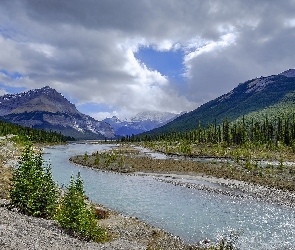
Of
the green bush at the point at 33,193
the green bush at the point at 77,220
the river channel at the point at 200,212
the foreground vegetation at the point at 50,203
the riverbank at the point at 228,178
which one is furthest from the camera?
the riverbank at the point at 228,178

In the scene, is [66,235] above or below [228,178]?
above

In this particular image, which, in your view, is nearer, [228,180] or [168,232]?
[168,232]

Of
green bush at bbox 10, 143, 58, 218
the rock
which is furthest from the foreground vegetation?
the rock

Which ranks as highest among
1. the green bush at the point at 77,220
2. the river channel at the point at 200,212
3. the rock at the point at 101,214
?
the green bush at the point at 77,220

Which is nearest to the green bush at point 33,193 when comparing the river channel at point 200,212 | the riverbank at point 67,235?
the riverbank at point 67,235

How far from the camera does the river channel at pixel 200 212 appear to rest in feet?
91.0

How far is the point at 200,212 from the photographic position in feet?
116

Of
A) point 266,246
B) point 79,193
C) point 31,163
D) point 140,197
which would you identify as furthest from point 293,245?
point 31,163

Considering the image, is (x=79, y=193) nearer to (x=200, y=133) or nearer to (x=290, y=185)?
(x=290, y=185)

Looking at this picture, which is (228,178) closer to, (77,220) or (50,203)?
(50,203)

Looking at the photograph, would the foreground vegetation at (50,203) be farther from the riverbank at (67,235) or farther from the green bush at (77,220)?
the riverbank at (67,235)

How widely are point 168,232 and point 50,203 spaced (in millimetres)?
11668

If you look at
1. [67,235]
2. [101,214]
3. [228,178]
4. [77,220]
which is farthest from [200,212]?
[228,178]

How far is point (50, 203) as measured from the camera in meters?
27.7
